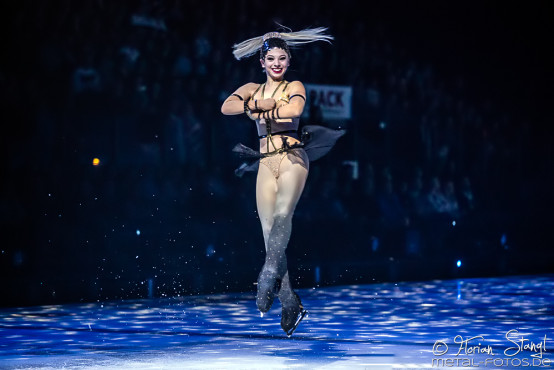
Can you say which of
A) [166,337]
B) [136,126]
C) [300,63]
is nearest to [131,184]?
[136,126]

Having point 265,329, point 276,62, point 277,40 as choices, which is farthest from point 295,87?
point 265,329

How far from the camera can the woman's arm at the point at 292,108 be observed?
519 centimetres

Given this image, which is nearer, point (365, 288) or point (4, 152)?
point (4, 152)

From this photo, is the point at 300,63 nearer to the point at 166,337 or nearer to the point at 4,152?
A: the point at 4,152

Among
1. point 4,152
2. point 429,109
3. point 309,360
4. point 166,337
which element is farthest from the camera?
point 429,109

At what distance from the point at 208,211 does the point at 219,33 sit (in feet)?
5.04

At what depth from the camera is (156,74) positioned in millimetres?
8672

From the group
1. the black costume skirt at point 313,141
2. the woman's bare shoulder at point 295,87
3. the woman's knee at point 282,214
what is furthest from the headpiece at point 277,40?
the woman's knee at point 282,214

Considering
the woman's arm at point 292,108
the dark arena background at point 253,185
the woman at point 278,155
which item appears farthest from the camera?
the dark arena background at point 253,185

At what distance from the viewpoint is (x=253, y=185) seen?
924 centimetres

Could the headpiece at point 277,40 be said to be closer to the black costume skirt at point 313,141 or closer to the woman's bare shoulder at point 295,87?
the woman's bare shoulder at point 295,87

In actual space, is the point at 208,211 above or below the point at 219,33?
below

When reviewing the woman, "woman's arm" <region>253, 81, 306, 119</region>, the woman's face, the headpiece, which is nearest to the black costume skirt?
the woman

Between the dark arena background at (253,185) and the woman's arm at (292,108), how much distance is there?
1.22m
